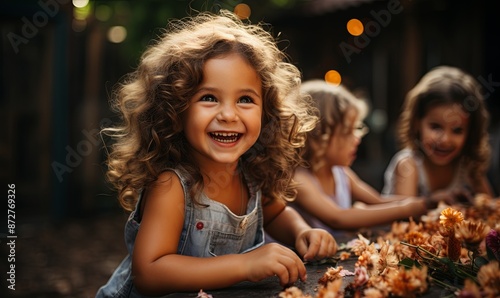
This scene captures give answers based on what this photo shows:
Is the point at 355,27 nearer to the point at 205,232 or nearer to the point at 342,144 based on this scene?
the point at 342,144

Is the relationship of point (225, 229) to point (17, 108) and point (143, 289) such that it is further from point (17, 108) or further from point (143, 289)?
point (17, 108)

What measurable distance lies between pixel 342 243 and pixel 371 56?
8860mm

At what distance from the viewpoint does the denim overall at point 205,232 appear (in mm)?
1878

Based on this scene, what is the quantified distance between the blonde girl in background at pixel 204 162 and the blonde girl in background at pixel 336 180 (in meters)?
0.62

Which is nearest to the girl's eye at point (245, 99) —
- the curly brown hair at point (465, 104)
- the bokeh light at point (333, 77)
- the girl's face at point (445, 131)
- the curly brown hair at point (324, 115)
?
the curly brown hair at point (324, 115)

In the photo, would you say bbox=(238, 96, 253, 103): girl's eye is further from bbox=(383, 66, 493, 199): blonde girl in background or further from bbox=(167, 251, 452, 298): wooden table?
bbox=(383, 66, 493, 199): blonde girl in background

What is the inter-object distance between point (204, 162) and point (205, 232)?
0.24 m

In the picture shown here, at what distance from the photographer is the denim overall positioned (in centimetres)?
188

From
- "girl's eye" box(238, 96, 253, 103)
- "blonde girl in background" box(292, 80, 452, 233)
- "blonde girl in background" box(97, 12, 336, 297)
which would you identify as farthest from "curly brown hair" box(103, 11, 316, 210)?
"blonde girl in background" box(292, 80, 452, 233)

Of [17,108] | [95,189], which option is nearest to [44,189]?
[95,189]

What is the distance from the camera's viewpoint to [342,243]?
2219 millimetres

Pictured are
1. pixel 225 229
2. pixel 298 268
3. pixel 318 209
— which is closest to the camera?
pixel 298 268

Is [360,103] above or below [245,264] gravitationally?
above

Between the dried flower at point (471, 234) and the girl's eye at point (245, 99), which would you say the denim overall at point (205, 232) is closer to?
the girl's eye at point (245, 99)
